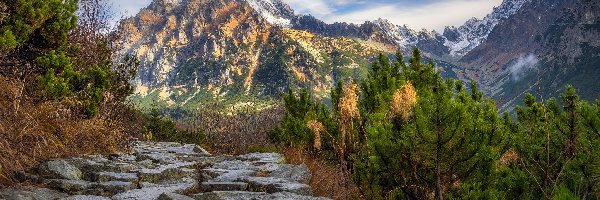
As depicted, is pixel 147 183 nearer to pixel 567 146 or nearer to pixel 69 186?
pixel 69 186

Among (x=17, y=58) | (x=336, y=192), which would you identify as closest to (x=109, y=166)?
(x=17, y=58)

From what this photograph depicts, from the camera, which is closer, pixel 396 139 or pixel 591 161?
pixel 396 139

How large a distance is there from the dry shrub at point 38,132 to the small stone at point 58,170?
23 cm

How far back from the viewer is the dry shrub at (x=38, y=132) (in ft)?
22.8

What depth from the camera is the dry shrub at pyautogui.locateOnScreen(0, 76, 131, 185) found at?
6949 millimetres

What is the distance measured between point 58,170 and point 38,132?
2.56ft

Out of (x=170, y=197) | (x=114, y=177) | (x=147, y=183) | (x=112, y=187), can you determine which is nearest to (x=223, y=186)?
(x=170, y=197)

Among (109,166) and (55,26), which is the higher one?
(55,26)

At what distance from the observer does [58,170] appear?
7516 millimetres

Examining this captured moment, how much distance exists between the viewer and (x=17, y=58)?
970 centimetres

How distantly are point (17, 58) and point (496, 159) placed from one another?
8.93 metres

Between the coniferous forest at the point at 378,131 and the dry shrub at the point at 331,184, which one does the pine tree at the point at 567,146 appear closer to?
the coniferous forest at the point at 378,131

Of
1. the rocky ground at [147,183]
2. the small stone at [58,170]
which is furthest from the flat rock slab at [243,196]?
the small stone at [58,170]

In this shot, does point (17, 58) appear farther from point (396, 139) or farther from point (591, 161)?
point (591, 161)
